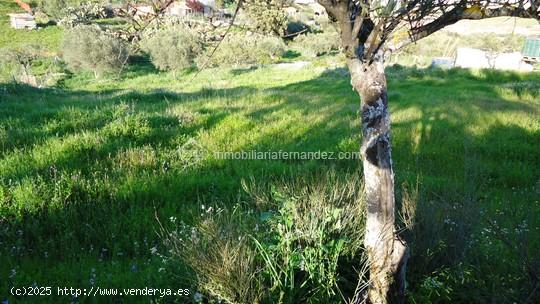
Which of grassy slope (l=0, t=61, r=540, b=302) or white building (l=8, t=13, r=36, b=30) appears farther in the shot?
white building (l=8, t=13, r=36, b=30)

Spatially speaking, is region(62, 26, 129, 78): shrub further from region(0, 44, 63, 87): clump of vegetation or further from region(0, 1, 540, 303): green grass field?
region(0, 1, 540, 303): green grass field

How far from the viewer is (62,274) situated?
2.99 meters

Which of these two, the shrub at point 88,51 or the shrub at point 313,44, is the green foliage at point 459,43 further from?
the shrub at point 88,51

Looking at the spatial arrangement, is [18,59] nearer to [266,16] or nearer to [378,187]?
[266,16]

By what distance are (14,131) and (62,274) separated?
4.86 metres

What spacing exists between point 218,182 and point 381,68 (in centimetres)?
320

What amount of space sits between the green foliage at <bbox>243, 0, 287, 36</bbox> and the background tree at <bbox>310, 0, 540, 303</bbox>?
1.10 feet

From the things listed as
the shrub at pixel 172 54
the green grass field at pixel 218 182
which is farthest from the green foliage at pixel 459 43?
the green grass field at pixel 218 182

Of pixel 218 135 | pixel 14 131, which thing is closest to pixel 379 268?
pixel 218 135

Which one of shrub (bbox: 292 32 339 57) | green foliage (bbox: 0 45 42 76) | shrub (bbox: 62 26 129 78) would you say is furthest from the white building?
shrub (bbox: 292 32 339 57)

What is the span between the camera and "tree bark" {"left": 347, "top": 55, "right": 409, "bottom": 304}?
243cm

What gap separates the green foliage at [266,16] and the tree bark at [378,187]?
0.56m

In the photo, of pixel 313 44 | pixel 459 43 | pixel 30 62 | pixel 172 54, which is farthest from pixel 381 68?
pixel 459 43

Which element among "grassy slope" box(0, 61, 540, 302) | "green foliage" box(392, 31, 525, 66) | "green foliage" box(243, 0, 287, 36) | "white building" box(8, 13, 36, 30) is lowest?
"grassy slope" box(0, 61, 540, 302)
